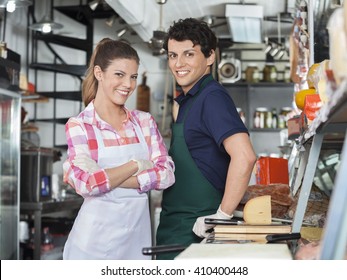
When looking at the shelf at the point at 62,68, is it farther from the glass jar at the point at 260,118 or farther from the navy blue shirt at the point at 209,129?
the navy blue shirt at the point at 209,129

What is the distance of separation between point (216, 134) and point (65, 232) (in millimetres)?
4438

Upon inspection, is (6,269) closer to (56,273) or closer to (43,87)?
(56,273)

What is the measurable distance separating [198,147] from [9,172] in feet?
10.4

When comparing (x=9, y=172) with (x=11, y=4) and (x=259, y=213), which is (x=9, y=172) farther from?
(x=259, y=213)

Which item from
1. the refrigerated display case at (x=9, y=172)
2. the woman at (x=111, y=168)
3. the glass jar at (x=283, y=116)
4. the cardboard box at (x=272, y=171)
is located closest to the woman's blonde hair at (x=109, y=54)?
the woman at (x=111, y=168)

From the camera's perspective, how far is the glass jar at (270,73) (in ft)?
29.3

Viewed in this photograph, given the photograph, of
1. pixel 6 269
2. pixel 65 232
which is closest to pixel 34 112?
pixel 65 232

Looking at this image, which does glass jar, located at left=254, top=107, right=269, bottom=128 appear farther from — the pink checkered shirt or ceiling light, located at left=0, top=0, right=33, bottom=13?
the pink checkered shirt

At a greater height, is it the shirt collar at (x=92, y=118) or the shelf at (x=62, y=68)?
the shelf at (x=62, y=68)

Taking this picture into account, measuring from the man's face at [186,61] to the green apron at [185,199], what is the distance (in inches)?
2.1

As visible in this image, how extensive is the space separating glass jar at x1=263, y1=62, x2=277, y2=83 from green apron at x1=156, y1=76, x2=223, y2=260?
6.57 meters

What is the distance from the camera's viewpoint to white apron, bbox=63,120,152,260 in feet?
7.68

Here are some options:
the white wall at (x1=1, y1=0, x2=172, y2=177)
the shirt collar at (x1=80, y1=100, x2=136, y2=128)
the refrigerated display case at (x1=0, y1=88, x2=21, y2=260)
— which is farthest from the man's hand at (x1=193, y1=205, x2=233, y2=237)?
the white wall at (x1=1, y1=0, x2=172, y2=177)

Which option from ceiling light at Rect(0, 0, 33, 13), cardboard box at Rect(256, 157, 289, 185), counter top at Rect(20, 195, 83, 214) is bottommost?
counter top at Rect(20, 195, 83, 214)
